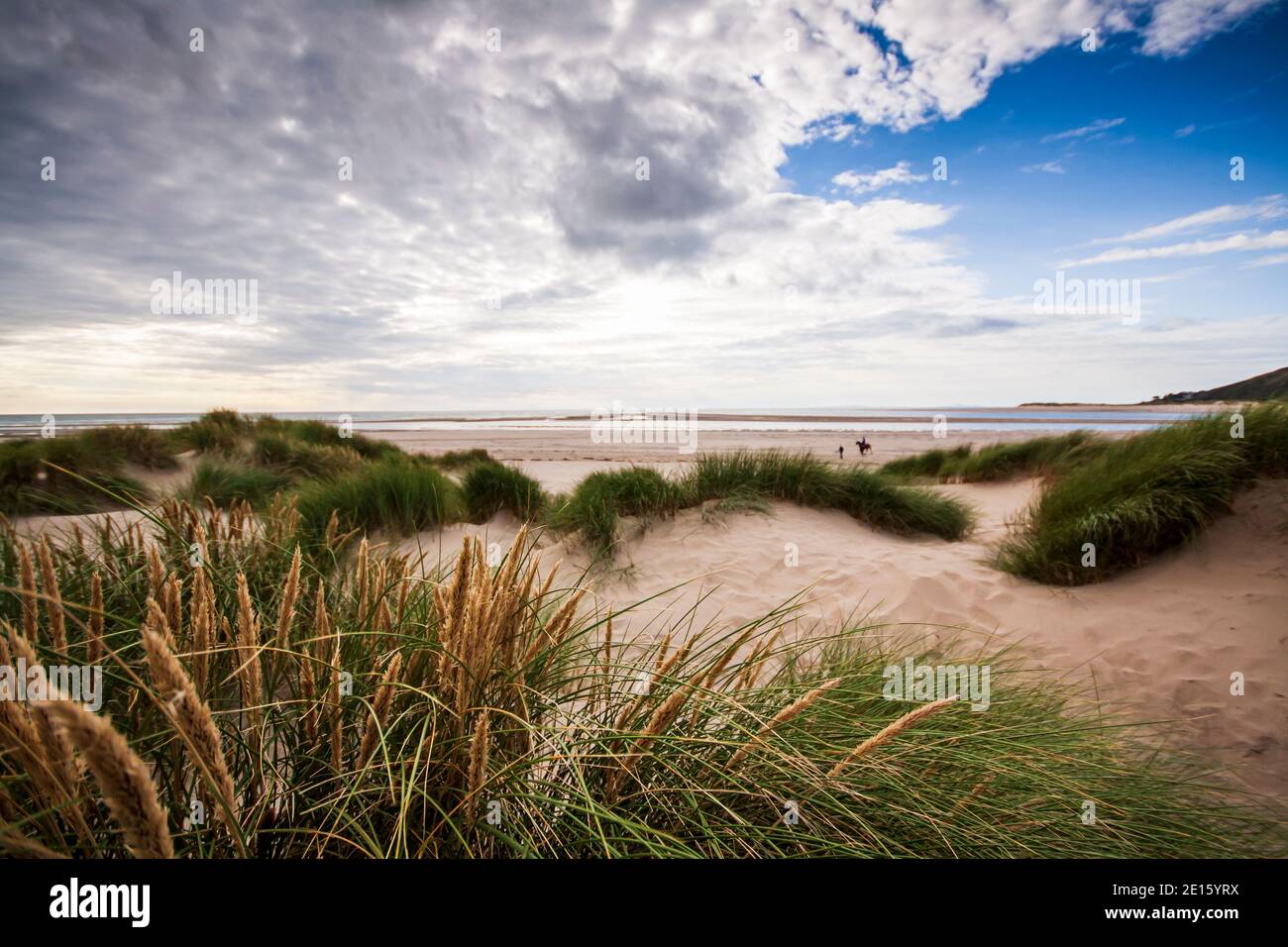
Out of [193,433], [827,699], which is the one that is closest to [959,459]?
[827,699]

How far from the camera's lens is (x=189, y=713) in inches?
29.8

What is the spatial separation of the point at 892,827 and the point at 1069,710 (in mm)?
2441

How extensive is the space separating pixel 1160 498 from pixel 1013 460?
22.9 feet

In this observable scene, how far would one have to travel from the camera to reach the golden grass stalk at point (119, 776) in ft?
1.79

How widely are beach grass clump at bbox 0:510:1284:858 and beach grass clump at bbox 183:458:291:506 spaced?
6.46 meters

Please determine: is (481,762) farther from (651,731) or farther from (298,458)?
(298,458)


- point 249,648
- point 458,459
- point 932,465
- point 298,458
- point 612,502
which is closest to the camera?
point 249,648

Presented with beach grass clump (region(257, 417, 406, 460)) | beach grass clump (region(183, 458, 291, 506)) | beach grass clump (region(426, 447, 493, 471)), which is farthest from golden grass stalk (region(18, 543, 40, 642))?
beach grass clump (region(257, 417, 406, 460))

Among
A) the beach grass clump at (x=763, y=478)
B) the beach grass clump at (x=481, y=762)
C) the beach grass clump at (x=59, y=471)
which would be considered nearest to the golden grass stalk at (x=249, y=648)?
the beach grass clump at (x=481, y=762)

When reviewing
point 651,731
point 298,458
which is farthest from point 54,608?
point 298,458

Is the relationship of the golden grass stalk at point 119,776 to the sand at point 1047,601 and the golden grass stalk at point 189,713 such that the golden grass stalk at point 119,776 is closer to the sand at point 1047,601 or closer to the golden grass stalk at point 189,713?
the golden grass stalk at point 189,713

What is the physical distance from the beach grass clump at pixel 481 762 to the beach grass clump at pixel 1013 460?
374 inches
